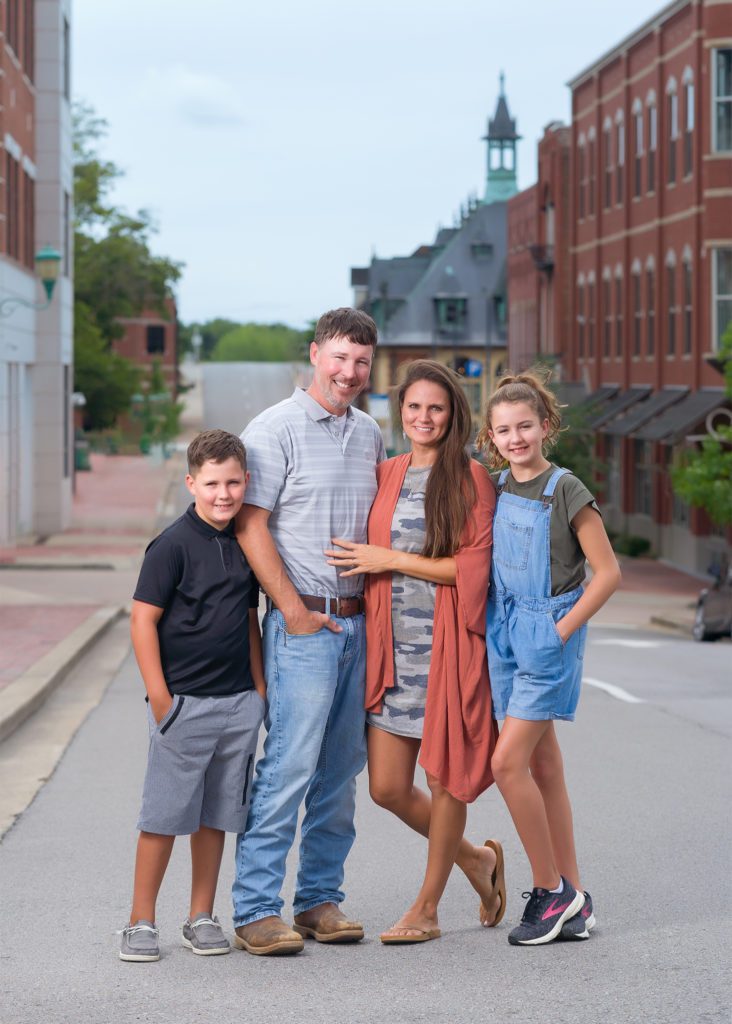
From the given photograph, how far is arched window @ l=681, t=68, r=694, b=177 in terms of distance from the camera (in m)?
36.9

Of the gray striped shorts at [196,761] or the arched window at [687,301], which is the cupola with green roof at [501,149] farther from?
the gray striped shorts at [196,761]

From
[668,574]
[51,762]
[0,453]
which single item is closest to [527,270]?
[668,574]

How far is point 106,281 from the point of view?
74500mm

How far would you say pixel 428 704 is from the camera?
5637 millimetres

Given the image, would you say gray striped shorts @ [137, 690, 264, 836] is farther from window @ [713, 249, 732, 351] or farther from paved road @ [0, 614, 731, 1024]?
window @ [713, 249, 732, 351]

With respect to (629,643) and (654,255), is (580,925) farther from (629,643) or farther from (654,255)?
(654,255)

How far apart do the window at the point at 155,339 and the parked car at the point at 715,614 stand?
7964cm

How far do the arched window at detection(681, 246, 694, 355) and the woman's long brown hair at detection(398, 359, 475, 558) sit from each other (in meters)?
32.4

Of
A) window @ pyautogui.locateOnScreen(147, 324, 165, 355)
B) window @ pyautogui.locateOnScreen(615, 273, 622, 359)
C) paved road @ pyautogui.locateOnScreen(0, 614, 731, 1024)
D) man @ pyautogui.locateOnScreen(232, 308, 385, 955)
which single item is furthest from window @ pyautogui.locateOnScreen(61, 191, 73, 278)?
window @ pyautogui.locateOnScreen(147, 324, 165, 355)

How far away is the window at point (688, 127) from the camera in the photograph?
36.9 metres

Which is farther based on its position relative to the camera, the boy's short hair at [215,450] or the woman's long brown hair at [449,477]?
the woman's long brown hair at [449,477]

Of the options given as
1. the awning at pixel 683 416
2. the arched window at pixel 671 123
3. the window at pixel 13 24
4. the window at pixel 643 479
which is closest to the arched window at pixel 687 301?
the awning at pixel 683 416

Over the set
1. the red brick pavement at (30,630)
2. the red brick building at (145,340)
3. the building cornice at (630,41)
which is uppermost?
the building cornice at (630,41)

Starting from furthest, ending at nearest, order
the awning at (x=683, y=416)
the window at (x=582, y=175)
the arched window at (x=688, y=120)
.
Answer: the window at (x=582, y=175)
the arched window at (x=688, y=120)
the awning at (x=683, y=416)
